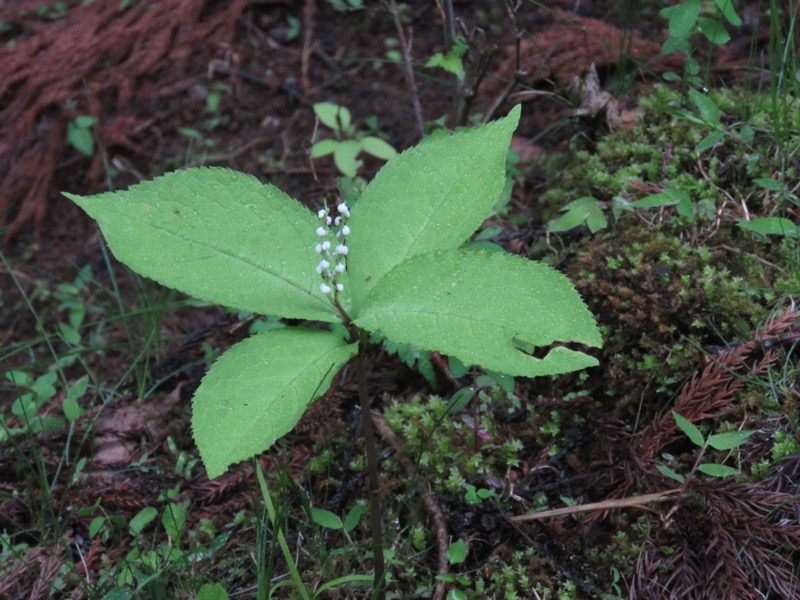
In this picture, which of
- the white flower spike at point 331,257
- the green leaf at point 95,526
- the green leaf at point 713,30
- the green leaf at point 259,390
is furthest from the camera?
the green leaf at point 713,30

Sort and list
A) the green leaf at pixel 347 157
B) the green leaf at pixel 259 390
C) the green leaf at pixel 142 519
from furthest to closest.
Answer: the green leaf at pixel 347 157, the green leaf at pixel 142 519, the green leaf at pixel 259 390

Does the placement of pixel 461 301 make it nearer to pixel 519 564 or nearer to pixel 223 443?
pixel 223 443

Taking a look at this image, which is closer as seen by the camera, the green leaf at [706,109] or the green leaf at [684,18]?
the green leaf at [706,109]

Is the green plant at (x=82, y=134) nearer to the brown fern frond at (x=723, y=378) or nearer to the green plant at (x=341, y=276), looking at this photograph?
the green plant at (x=341, y=276)

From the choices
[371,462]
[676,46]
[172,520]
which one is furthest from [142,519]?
[676,46]

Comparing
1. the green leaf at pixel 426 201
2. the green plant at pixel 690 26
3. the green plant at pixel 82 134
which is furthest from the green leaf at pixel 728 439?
the green plant at pixel 82 134

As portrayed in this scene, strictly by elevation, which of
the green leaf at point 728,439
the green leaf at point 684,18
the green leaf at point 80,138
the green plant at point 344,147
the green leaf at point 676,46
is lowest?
the green leaf at point 728,439

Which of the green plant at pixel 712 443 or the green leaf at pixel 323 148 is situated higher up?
the green leaf at pixel 323 148
